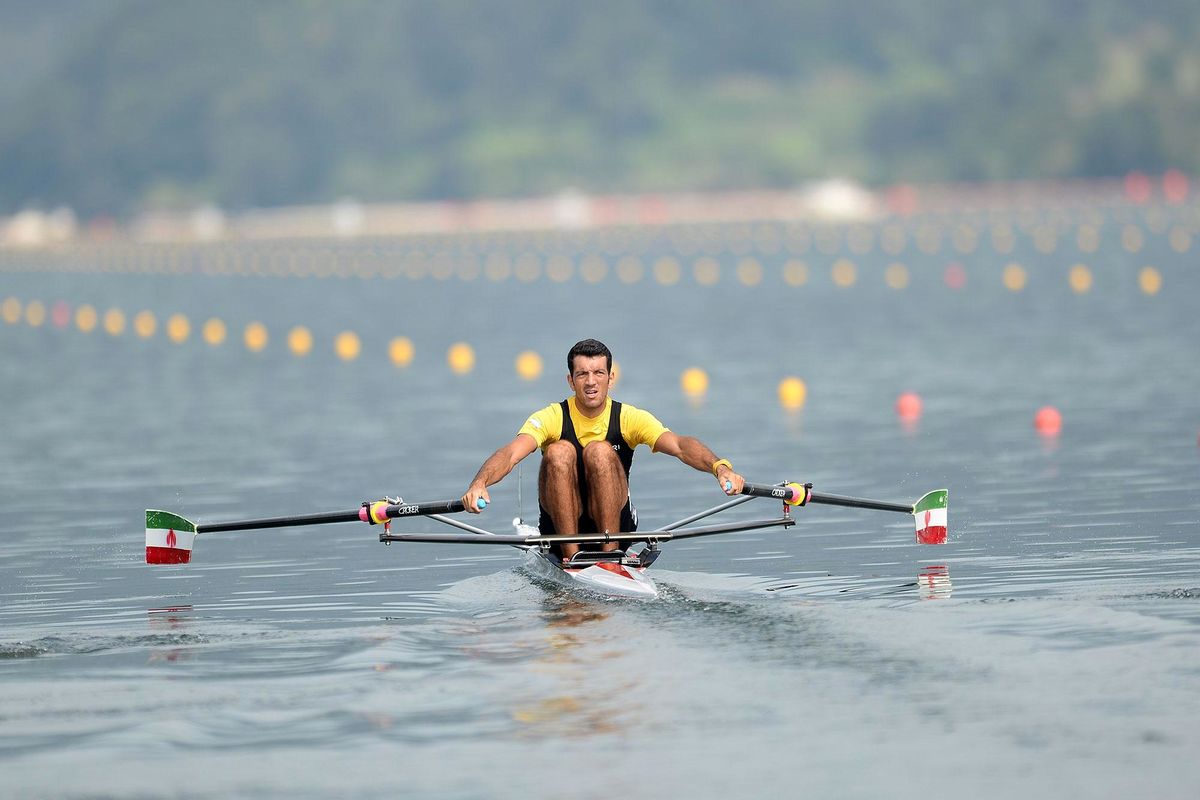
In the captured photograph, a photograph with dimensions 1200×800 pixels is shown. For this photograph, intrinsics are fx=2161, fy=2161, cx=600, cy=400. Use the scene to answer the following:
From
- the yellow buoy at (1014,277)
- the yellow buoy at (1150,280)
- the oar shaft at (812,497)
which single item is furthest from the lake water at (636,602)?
the yellow buoy at (1014,277)

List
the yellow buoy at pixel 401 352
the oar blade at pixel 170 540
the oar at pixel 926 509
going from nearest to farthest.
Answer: the oar at pixel 926 509 < the oar blade at pixel 170 540 < the yellow buoy at pixel 401 352

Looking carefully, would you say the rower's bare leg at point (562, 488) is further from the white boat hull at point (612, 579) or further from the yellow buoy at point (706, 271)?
the yellow buoy at point (706, 271)

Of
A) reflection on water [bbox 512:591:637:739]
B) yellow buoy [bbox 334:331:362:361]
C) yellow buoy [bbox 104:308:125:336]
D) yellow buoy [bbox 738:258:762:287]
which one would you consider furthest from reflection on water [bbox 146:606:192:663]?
yellow buoy [bbox 738:258:762:287]

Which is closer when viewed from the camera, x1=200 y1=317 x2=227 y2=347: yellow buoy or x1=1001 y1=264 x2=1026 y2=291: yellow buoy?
x1=200 y1=317 x2=227 y2=347: yellow buoy

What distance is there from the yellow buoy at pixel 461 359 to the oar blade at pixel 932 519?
1808cm

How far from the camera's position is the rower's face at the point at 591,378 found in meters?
14.1

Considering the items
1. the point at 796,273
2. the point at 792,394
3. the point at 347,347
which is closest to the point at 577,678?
the point at 792,394

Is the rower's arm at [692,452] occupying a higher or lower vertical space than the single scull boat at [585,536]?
higher

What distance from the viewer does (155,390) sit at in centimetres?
3119

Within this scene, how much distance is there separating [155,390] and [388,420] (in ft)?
21.8

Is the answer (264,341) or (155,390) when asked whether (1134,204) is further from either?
(155,390)

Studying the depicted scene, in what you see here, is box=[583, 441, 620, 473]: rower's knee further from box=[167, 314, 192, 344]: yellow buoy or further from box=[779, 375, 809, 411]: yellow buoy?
box=[167, 314, 192, 344]: yellow buoy

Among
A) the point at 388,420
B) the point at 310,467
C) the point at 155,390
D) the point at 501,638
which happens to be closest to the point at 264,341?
the point at 155,390

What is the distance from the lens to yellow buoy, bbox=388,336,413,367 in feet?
115
